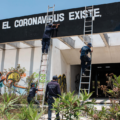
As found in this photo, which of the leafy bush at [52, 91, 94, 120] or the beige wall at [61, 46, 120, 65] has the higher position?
the beige wall at [61, 46, 120, 65]

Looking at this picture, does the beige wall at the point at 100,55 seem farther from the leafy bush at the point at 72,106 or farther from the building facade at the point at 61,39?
the leafy bush at the point at 72,106

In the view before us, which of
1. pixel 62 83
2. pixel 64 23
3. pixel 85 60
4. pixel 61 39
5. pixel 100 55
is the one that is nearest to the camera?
pixel 85 60

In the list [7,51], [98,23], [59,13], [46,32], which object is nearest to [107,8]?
[98,23]

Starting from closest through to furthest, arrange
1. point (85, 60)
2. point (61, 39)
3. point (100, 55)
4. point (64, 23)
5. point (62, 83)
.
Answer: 1. point (85, 60)
2. point (64, 23)
3. point (61, 39)
4. point (62, 83)
5. point (100, 55)

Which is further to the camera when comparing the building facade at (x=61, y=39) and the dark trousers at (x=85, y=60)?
the building facade at (x=61, y=39)

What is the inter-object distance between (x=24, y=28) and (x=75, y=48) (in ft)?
12.3

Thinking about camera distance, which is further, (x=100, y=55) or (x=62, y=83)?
(x=100, y=55)

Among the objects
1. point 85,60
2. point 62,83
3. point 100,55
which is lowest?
point 62,83

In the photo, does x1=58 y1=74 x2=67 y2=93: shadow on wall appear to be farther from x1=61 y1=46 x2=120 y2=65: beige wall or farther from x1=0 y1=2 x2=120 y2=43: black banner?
x1=0 y1=2 x2=120 y2=43: black banner

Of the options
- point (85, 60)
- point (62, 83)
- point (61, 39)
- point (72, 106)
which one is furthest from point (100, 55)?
point (72, 106)

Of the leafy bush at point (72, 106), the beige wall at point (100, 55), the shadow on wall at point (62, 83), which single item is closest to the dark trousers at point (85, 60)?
the shadow on wall at point (62, 83)

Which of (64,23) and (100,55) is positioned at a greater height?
(64,23)

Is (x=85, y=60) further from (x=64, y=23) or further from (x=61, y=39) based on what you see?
(x=64, y=23)

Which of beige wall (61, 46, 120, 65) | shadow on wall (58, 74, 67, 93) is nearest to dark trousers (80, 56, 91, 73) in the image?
shadow on wall (58, 74, 67, 93)
